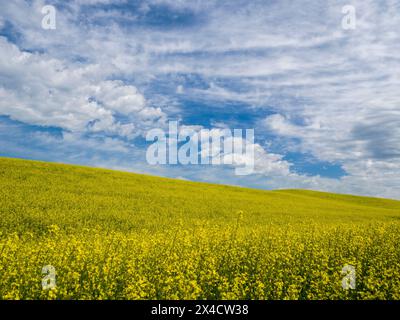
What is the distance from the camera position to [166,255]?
10.5 metres

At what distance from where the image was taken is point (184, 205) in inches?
1138

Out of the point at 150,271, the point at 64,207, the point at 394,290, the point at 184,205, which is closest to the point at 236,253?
the point at 150,271

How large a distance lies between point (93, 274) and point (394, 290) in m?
7.00

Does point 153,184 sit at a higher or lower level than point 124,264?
higher

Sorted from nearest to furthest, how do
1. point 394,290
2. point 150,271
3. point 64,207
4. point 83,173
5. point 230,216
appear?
point 394,290, point 150,271, point 64,207, point 230,216, point 83,173

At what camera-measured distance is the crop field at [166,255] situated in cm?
827

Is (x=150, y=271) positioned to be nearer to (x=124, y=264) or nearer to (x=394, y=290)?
(x=124, y=264)

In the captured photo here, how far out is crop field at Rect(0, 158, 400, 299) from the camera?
8.27 metres

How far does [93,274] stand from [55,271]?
35.3 inches

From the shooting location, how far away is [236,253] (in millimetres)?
11562

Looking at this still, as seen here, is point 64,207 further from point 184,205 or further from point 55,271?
point 55,271

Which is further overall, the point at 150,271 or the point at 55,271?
the point at 150,271
